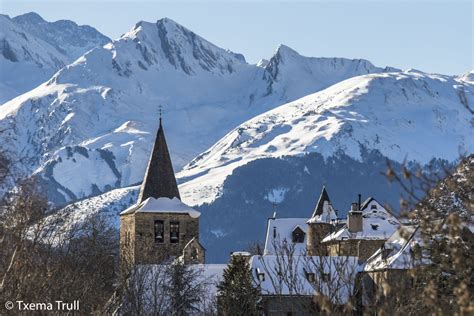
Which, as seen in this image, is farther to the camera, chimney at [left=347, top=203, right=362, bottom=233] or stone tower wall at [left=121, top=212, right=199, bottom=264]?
chimney at [left=347, top=203, right=362, bottom=233]

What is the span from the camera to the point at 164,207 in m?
103

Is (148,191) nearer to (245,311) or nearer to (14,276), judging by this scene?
(245,311)

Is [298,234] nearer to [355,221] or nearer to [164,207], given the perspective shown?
[355,221]

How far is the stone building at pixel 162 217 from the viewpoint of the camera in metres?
101

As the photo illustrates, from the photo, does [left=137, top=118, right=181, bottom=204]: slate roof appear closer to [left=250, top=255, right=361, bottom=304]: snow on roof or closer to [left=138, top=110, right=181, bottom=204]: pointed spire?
[left=138, top=110, right=181, bottom=204]: pointed spire

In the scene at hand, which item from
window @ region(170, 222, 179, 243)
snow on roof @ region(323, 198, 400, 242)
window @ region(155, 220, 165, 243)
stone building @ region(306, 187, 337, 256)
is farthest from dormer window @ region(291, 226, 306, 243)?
window @ region(155, 220, 165, 243)

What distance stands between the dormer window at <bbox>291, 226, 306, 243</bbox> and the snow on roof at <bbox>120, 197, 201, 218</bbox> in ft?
81.3

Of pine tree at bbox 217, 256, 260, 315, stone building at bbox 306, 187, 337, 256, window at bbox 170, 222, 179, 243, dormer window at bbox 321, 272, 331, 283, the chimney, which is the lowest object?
dormer window at bbox 321, 272, 331, 283

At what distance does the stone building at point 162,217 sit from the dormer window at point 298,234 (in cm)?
2428

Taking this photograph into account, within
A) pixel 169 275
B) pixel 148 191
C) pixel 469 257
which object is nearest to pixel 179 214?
pixel 148 191

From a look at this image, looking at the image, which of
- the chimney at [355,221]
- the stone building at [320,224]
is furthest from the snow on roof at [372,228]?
the stone building at [320,224]

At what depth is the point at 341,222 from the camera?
11819cm

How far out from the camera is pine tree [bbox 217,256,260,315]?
5909 centimetres

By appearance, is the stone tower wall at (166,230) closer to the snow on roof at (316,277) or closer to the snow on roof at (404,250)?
the snow on roof at (316,277)
